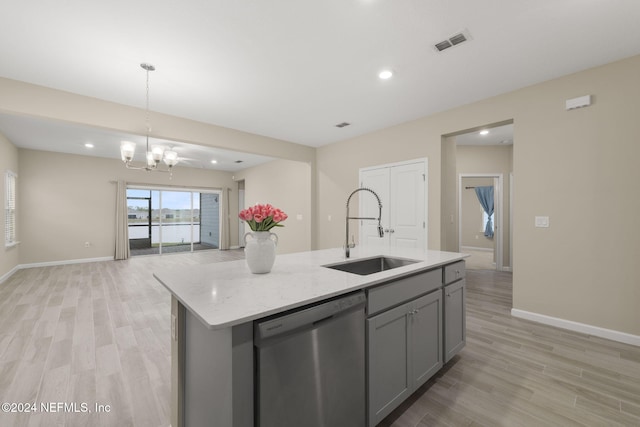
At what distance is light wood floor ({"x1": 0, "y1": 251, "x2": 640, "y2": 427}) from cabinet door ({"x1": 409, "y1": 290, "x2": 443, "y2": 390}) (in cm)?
17

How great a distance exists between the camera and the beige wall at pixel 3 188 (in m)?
4.77

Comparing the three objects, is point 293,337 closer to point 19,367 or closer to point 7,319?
point 19,367

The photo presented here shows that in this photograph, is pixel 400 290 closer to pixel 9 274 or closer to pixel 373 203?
pixel 373 203

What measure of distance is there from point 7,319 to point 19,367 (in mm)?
1554

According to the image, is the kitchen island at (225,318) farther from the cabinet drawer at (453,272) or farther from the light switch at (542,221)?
the light switch at (542,221)

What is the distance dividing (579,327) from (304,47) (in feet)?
13.1

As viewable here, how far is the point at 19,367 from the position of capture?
83.5 inches

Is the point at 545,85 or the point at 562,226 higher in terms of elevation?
the point at 545,85

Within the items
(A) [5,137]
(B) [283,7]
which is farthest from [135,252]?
(B) [283,7]

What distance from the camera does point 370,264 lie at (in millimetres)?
2320

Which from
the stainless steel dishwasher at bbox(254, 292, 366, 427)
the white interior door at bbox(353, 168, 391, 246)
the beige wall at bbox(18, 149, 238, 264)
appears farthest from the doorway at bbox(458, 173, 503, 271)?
the beige wall at bbox(18, 149, 238, 264)

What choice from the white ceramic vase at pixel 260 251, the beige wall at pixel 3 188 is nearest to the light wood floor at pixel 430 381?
the white ceramic vase at pixel 260 251

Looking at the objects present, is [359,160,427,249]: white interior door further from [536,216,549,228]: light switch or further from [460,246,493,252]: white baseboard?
[460,246,493,252]: white baseboard

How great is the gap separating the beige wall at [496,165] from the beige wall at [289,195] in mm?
3679
